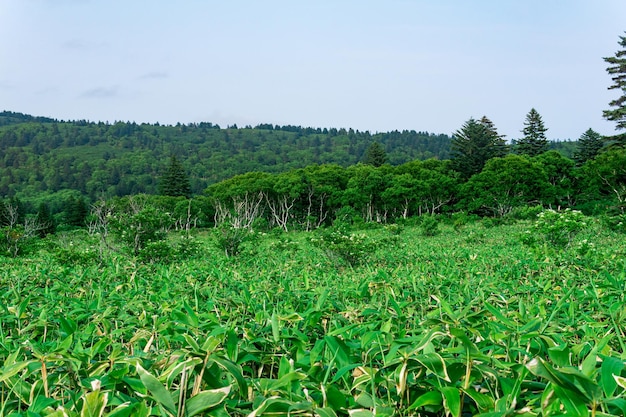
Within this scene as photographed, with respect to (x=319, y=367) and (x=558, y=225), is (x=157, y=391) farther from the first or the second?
(x=558, y=225)

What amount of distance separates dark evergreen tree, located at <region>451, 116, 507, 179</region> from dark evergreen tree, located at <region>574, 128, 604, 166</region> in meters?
7.38

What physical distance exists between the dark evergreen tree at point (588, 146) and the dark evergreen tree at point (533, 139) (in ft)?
10.7

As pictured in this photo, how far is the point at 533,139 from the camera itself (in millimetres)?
44969

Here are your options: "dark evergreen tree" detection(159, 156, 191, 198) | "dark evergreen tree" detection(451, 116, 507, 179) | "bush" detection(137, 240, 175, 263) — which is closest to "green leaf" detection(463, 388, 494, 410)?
"bush" detection(137, 240, 175, 263)

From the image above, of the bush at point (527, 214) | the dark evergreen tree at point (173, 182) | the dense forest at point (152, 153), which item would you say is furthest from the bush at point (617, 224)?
the dense forest at point (152, 153)

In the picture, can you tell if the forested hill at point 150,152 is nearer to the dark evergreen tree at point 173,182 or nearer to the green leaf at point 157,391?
the dark evergreen tree at point 173,182

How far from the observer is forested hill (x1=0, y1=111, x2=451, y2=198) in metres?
90.2

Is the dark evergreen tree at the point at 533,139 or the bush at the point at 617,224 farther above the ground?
the dark evergreen tree at the point at 533,139

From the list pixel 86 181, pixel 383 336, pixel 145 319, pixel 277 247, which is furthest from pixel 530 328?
pixel 86 181

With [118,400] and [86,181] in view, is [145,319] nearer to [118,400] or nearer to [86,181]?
[118,400]

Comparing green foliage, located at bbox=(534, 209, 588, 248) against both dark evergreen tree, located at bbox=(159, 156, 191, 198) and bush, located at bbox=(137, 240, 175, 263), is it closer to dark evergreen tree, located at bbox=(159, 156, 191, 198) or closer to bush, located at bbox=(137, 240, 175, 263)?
bush, located at bbox=(137, 240, 175, 263)

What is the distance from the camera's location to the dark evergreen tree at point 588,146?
43375 mm

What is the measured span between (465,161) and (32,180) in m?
83.8

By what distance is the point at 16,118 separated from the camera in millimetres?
180250
